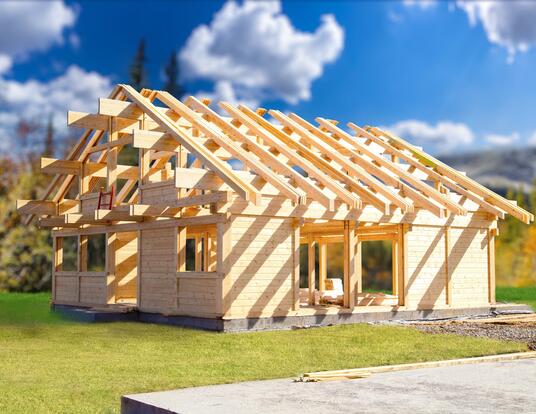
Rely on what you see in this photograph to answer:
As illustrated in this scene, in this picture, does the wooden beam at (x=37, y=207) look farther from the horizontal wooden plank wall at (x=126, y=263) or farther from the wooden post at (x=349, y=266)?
the wooden post at (x=349, y=266)

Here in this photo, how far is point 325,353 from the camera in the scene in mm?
11195

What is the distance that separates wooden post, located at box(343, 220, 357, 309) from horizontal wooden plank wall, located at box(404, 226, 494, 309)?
1.75 metres

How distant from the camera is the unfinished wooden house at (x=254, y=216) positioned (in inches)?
559

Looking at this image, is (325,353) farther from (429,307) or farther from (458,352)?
(429,307)

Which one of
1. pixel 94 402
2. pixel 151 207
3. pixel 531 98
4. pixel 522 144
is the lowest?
pixel 94 402

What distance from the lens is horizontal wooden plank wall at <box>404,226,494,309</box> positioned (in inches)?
678

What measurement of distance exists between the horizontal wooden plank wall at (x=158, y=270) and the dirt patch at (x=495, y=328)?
16.9 ft

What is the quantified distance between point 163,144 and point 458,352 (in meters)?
7.43

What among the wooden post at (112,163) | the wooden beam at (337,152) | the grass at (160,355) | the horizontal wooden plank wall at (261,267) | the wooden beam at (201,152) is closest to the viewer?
the grass at (160,355)

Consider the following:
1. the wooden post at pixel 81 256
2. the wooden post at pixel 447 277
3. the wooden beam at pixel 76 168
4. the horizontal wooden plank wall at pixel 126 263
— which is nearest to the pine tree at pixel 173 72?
the wooden beam at pixel 76 168

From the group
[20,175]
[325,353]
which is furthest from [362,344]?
[20,175]

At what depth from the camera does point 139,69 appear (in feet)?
157

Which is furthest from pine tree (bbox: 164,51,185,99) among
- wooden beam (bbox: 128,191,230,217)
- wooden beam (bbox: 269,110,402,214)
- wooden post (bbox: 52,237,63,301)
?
wooden beam (bbox: 128,191,230,217)

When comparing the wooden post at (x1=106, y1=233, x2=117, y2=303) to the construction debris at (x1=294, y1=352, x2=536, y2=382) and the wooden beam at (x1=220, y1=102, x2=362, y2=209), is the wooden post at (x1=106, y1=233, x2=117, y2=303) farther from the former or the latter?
the construction debris at (x1=294, y1=352, x2=536, y2=382)
